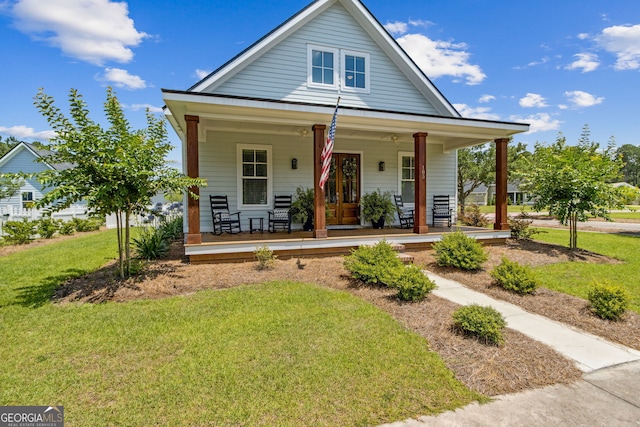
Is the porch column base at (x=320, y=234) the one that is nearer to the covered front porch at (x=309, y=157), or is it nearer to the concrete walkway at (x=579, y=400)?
the covered front porch at (x=309, y=157)

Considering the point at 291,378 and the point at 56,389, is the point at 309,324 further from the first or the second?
the point at 56,389

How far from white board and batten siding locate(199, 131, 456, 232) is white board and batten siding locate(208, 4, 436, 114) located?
45.8 inches

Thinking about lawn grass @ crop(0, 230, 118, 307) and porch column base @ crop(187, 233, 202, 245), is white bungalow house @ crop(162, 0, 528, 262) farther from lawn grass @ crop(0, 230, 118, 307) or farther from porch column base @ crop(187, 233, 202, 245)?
lawn grass @ crop(0, 230, 118, 307)

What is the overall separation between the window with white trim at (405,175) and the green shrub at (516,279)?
5.53 meters

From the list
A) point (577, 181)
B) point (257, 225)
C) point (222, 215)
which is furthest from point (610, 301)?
point (222, 215)

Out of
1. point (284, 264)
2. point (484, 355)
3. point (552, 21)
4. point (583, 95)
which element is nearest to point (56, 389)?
point (484, 355)

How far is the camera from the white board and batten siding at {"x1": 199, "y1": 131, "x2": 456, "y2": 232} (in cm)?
889

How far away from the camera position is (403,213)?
10328mm

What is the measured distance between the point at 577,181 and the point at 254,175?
8217mm

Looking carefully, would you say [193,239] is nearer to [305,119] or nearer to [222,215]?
[222,215]

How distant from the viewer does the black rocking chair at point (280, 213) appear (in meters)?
8.59

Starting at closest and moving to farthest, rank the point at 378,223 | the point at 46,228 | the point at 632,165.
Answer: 1. the point at 378,223
2. the point at 46,228
3. the point at 632,165

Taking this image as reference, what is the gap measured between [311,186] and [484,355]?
7272mm

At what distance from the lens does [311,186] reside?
386 inches
